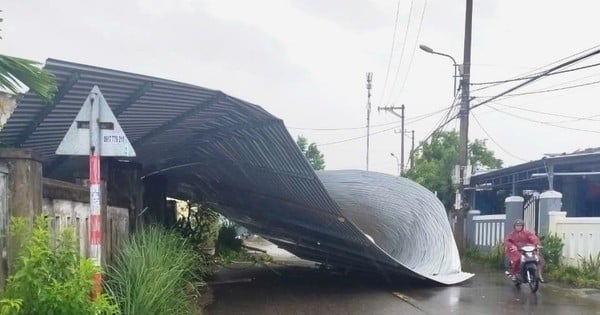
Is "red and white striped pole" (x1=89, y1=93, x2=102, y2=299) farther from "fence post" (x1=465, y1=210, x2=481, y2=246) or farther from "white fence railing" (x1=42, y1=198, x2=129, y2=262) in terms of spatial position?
"fence post" (x1=465, y1=210, x2=481, y2=246)

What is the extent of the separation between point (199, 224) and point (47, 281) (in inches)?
437

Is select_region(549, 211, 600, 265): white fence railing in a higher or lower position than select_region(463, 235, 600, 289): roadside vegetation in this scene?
higher

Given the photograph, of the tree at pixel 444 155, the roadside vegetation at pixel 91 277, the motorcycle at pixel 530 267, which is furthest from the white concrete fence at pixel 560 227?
the tree at pixel 444 155

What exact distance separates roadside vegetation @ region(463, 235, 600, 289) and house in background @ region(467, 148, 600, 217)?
229cm

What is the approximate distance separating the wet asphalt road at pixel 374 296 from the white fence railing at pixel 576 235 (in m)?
1.31

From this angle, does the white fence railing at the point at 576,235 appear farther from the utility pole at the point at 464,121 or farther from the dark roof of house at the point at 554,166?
the utility pole at the point at 464,121

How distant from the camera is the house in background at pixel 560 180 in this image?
65.6 feet

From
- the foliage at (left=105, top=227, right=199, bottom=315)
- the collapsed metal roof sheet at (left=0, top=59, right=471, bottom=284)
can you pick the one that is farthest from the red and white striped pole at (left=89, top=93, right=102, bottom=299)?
the foliage at (left=105, top=227, right=199, bottom=315)

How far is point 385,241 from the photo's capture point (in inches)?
715

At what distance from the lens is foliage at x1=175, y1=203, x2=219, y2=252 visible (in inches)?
614

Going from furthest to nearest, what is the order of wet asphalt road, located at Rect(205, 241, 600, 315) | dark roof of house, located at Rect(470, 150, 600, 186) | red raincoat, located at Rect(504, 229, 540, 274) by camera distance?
dark roof of house, located at Rect(470, 150, 600, 186) → red raincoat, located at Rect(504, 229, 540, 274) → wet asphalt road, located at Rect(205, 241, 600, 315)

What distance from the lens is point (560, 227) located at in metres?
17.2

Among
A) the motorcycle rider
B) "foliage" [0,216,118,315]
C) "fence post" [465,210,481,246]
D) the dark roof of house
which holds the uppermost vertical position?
the dark roof of house

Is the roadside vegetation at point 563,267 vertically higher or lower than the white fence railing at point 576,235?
lower
